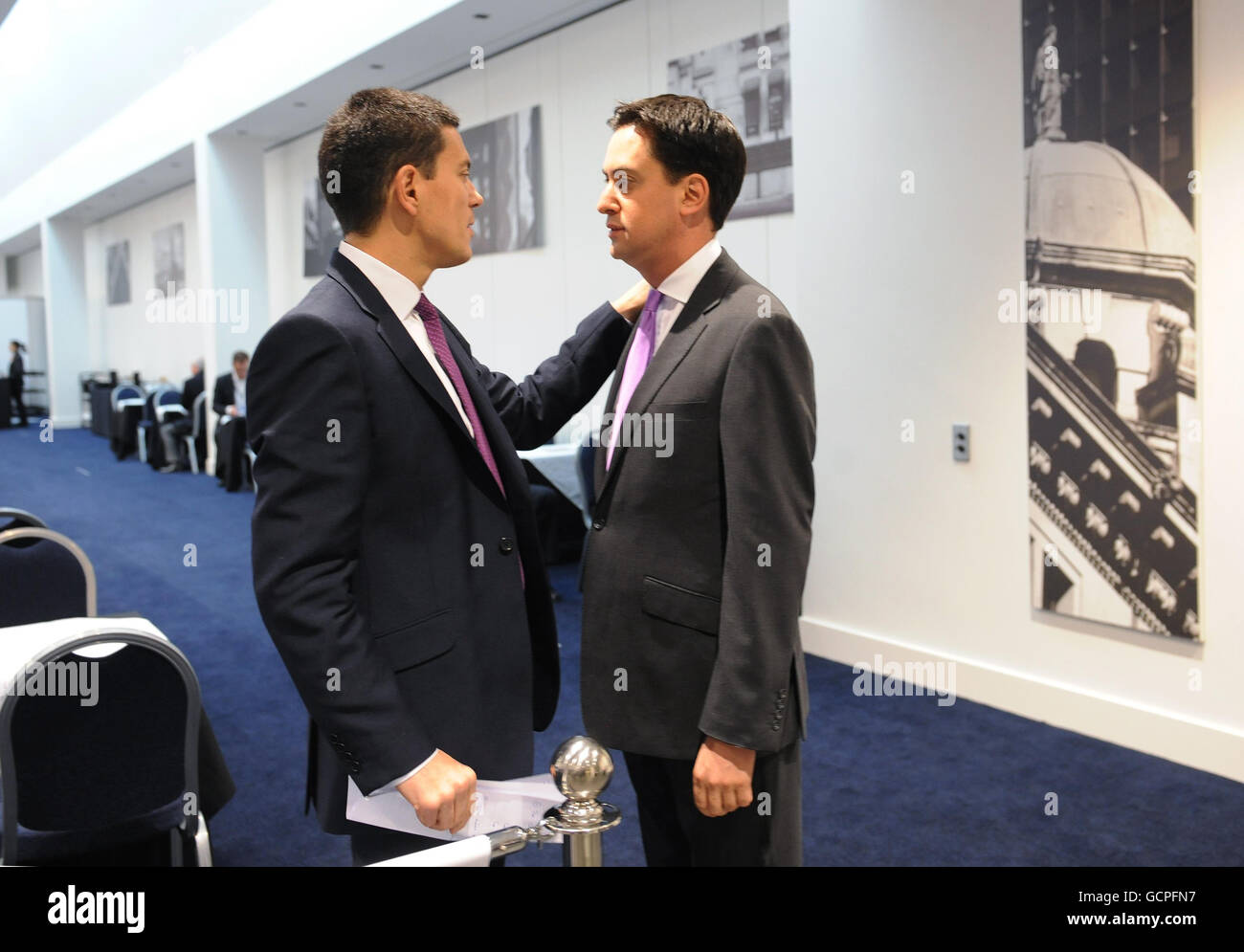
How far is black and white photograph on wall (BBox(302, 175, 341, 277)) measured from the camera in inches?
→ 469

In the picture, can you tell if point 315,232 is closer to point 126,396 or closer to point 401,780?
point 126,396

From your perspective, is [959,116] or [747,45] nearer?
[959,116]

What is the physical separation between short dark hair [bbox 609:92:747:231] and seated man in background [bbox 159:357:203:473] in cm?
1273

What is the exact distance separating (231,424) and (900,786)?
30.8 ft

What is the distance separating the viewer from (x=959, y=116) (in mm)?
4238

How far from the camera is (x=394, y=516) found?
4.72 ft

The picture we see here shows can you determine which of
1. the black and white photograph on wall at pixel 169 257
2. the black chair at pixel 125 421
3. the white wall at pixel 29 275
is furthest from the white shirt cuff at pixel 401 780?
the white wall at pixel 29 275

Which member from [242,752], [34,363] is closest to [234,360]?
[242,752]

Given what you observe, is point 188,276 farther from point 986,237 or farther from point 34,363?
point 986,237

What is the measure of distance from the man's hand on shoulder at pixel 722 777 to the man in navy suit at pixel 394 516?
0.81 feet

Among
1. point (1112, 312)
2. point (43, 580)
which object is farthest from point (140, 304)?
point (1112, 312)

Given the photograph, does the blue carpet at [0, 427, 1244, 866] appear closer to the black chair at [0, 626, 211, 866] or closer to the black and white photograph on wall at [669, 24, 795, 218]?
the black chair at [0, 626, 211, 866]

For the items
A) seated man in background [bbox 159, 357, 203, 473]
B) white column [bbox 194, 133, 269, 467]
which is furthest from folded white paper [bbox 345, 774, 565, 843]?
seated man in background [bbox 159, 357, 203, 473]

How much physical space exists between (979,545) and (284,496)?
3503 mm
